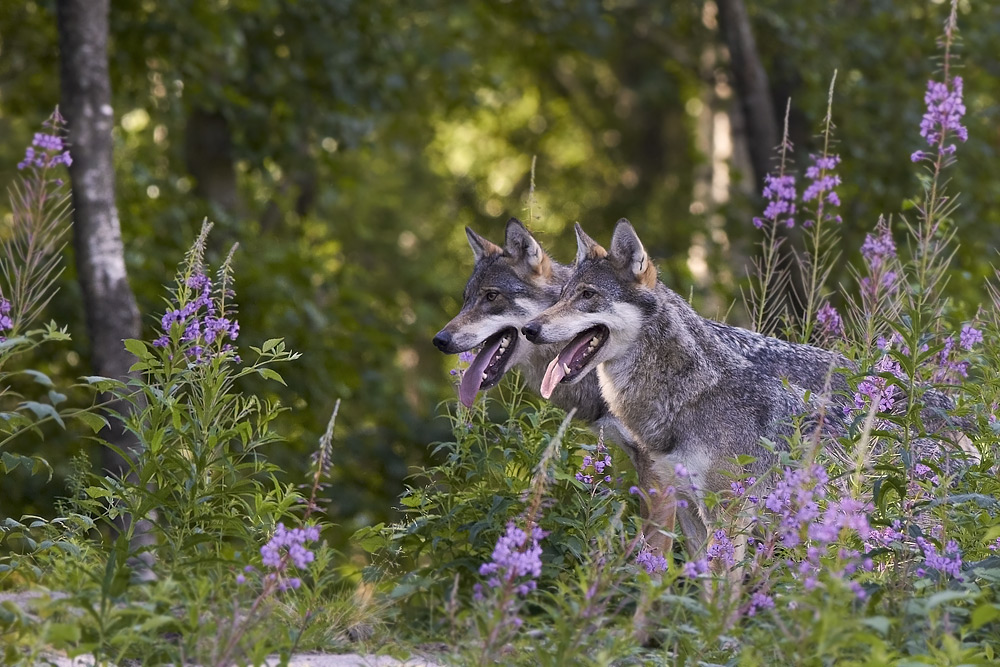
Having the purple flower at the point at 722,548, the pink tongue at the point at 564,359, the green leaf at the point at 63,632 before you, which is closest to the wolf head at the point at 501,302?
the pink tongue at the point at 564,359

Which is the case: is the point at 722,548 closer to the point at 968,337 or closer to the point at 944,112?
the point at 968,337

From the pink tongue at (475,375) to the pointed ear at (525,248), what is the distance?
60cm

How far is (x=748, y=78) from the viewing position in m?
15.2

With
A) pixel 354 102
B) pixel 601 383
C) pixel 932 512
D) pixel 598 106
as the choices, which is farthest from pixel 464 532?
pixel 598 106

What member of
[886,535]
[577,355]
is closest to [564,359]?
[577,355]

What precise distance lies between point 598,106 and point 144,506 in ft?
85.6

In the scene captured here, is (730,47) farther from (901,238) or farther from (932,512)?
(932,512)

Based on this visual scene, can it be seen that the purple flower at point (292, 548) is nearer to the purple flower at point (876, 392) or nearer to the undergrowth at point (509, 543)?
the undergrowth at point (509, 543)

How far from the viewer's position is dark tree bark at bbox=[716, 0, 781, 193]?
1498 centimetres

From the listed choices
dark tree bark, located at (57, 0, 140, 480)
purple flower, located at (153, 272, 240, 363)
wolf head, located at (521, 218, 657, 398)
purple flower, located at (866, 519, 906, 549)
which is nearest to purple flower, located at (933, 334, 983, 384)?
purple flower, located at (866, 519, 906, 549)

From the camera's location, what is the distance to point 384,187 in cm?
2552

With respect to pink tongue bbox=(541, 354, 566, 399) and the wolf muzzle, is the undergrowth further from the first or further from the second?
the wolf muzzle

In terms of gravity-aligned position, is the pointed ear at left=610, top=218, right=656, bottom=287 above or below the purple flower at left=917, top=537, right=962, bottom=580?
above

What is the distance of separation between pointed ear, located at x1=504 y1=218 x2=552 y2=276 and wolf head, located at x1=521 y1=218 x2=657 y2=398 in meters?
1.19
